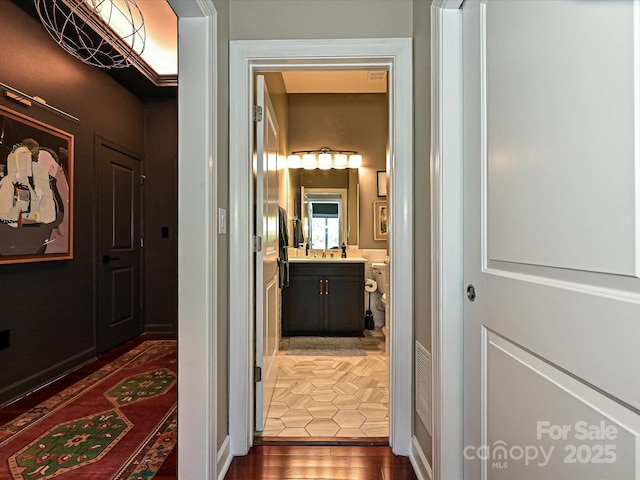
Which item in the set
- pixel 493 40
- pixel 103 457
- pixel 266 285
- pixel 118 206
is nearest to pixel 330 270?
pixel 266 285

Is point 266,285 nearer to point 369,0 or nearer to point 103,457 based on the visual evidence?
point 103,457

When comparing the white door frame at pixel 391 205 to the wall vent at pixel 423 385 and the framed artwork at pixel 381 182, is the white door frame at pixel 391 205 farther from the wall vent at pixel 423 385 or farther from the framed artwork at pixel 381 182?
the framed artwork at pixel 381 182

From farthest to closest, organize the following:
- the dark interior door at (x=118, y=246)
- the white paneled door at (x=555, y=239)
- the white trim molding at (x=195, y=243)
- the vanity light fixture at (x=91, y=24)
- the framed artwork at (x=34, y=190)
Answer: the dark interior door at (x=118, y=246), the vanity light fixture at (x=91, y=24), the framed artwork at (x=34, y=190), the white trim molding at (x=195, y=243), the white paneled door at (x=555, y=239)

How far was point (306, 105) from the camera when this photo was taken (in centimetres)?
455

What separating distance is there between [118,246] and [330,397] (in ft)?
8.60

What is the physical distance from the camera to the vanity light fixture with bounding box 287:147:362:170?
4.52 metres

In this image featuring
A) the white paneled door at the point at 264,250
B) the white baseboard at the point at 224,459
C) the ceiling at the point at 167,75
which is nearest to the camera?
the white baseboard at the point at 224,459

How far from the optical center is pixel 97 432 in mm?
2143

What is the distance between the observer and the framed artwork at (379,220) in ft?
15.1

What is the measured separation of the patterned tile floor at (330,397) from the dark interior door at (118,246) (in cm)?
166

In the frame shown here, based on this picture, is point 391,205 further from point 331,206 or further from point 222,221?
point 331,206

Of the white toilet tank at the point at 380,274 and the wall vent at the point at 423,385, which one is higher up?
the white toilet tank at the point at 380,274

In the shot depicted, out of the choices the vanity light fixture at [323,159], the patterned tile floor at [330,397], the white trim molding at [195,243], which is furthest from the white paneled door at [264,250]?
the vanity light fixture at [323,159]

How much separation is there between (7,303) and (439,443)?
8.85ft
